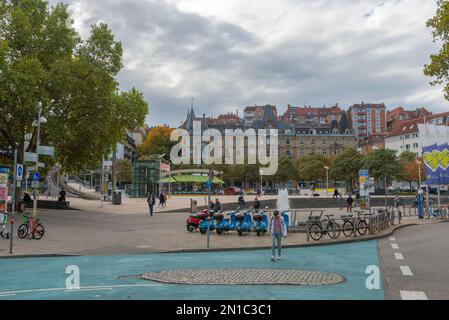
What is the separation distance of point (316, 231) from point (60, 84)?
71.8 feet

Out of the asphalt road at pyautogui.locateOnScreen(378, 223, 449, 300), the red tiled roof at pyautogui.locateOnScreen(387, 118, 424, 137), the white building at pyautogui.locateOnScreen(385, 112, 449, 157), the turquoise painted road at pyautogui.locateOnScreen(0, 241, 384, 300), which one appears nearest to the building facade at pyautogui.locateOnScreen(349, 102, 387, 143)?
the white building at pyautogui.locateOnScreen(385, 112, 449, 157)

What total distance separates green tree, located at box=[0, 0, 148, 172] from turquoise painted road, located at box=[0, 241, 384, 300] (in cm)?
1929

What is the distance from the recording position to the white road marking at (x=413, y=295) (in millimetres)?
8703

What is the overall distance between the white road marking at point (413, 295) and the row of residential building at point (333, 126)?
342 feet

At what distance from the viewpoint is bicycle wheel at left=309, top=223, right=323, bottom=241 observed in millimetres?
20266

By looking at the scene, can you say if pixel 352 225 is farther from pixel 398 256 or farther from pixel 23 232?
pixel 23 232

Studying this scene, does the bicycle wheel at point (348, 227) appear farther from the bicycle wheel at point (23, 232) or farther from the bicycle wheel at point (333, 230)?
the bicycle wheel at point (23, 232)

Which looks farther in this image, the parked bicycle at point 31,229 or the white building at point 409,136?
the white building at point 409,136

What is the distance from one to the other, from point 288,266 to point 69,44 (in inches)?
1144

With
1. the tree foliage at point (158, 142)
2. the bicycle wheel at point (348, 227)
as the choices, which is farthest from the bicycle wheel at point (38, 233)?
the tree foliage at point (158, 142)

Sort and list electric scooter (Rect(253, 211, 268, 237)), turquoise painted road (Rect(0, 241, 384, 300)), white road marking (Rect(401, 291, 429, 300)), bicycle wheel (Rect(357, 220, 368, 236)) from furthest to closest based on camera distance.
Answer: bicycle wheel (Rect(357, 220, 368, 236)), electric scooter (Rect(253, 211, 268, 237)), turquoise painted road (Rect(0, 241, 384, 300)), white road marking (Rect(401, 291, 429, 300))

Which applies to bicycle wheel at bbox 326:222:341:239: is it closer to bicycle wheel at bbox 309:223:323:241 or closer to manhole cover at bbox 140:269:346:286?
bicycle wheel at bbox 309:223:323:241
